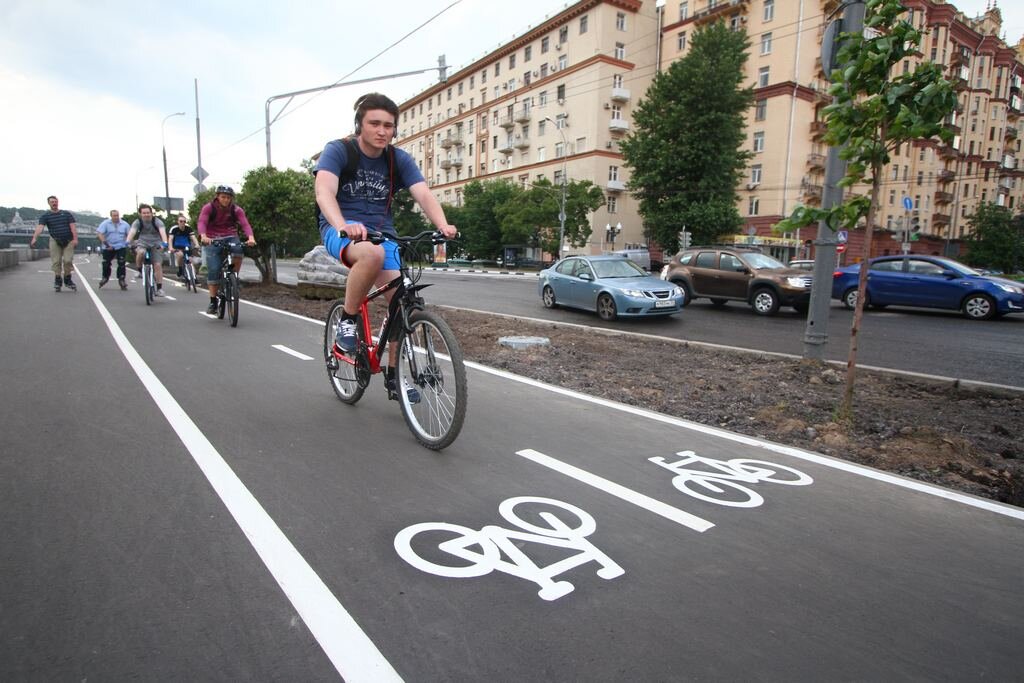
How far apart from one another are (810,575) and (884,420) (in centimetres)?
304

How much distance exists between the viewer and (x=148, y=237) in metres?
12.2

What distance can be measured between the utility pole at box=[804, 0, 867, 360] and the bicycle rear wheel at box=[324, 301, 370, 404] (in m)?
4.77

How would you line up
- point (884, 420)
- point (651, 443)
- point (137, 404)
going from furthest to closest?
point (884, 420), point (137, 404), point (651, 443)

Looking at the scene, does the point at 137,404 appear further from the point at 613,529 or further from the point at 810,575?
the point at 810,575

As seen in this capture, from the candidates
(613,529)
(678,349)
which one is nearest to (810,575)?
(613,529)

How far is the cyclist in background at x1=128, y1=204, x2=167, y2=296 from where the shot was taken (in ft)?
38.5

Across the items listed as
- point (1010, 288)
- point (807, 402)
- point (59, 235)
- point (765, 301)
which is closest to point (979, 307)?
point (1010, 288)

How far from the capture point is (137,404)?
14.8ft

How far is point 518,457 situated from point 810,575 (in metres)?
1.73

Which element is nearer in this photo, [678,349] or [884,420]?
[884,420]

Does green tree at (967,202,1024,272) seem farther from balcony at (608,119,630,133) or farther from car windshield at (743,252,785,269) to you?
car windshield at (743,252,785,269)

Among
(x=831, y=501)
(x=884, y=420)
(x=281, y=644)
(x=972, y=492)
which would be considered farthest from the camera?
(x=884, y=420)

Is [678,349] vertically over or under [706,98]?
under

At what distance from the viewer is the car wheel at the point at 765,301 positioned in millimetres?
13542
